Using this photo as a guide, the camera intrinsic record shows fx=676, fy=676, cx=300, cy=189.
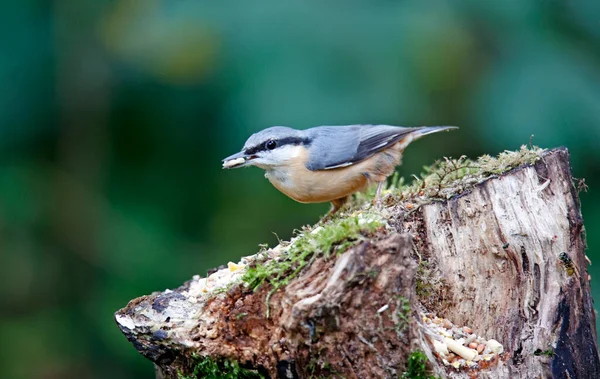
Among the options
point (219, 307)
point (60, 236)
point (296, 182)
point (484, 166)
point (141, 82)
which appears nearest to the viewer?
point (219, 307)

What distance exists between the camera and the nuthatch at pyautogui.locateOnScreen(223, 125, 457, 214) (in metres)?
4.11

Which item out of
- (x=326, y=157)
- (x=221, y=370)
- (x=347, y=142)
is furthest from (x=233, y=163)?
(x=221, y=370)

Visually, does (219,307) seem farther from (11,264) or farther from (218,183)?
(11,264)

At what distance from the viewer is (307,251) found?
2.52 metres

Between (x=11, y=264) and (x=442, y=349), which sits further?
(x=11, y=264)

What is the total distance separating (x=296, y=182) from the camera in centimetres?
420

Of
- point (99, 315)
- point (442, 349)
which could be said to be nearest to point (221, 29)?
point (99, 315)

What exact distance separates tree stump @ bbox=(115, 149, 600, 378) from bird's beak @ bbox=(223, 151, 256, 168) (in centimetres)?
73

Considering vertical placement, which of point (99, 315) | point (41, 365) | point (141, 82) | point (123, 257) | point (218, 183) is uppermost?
point (141, 82)

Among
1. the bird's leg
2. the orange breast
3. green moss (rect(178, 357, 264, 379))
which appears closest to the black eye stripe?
the orange breast

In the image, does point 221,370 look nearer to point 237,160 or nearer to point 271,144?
point 237,160

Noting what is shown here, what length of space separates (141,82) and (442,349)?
307 centimetres

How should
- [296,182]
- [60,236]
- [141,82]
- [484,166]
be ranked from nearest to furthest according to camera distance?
[484,166], [296,182], [141,82], [60,236]

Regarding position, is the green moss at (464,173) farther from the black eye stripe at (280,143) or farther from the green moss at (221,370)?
the green moss at (221,370)
